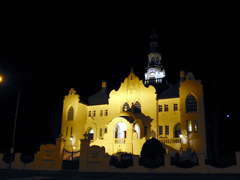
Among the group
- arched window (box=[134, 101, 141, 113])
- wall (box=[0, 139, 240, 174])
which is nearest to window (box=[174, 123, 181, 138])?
arched window (box=[134, 101, 141, 113])

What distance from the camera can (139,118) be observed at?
39625mm

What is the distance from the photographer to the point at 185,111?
37.1 m

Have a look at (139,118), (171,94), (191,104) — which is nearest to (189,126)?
(191,104)

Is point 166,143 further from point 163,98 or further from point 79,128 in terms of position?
point 79,128

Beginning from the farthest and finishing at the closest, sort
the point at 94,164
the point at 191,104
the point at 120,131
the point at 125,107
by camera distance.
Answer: the point at 125,107, the point at 120,131, the point at 191,104, the point at 94,164

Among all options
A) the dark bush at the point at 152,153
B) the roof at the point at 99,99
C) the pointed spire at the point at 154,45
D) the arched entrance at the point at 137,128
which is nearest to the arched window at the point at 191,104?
the arched entrance at the point at 137,128

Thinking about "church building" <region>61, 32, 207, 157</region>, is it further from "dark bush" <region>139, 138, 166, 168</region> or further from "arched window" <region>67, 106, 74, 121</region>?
"dark bush" <region>139, 138, 166, 168</region>

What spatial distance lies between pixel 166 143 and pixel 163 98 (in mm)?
7458

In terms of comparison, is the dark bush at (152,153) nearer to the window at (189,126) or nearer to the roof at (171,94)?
the window at (189,126)

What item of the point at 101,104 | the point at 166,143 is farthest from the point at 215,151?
the point at 101,104

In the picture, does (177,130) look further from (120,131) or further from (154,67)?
(154,67)

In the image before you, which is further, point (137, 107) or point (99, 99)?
point (99, 99)

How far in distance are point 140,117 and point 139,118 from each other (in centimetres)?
46

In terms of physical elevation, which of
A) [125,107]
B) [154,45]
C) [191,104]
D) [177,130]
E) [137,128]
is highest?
[154,45]
